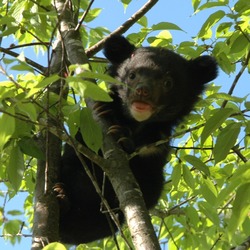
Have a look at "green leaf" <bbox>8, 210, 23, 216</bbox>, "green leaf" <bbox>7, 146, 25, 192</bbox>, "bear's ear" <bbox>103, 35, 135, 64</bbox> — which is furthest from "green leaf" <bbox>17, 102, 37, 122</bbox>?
"bear's ear" <bbox>103, 35, 135, 64</bbox>

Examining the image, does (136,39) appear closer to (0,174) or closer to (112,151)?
(0,174)

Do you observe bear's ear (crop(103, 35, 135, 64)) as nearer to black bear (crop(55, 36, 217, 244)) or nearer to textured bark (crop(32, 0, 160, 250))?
black bear (crop(55, 36, 217, 244))

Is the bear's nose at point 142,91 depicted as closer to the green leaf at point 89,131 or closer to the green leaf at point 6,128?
the green leaf at point 89,131

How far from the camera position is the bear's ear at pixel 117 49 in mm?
6074

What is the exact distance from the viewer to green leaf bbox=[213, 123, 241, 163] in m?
3.54

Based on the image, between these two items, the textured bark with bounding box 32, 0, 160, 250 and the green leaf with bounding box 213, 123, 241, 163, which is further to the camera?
the green leaf with bounding box 213, 123, 241, 163

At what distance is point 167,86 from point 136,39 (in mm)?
948

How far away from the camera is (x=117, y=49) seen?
615 cm

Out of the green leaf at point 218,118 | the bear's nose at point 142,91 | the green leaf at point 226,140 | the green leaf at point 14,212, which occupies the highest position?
the bear's nose at point 142,91

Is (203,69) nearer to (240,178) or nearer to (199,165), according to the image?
(199,165)

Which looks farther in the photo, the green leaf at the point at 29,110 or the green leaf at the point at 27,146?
the green leaf at the point at 27,146

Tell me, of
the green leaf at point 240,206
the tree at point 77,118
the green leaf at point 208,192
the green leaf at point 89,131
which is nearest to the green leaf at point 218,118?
the tree at point 77,118

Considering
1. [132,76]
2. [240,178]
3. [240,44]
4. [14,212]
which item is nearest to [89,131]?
Answer: [240,178]

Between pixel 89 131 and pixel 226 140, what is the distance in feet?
2.99
